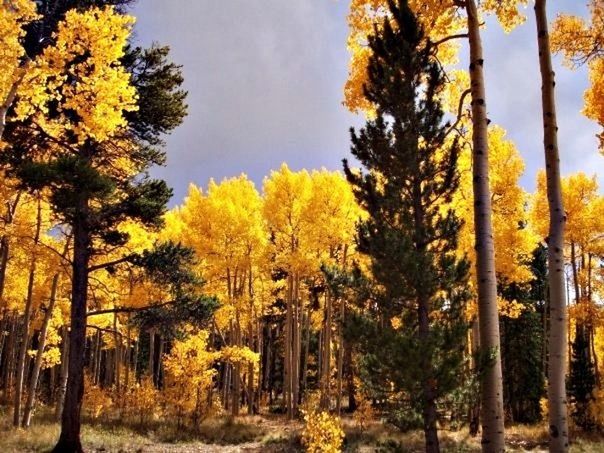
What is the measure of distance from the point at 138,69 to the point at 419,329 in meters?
8.54

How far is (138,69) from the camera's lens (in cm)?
1183

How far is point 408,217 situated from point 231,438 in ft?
35.9

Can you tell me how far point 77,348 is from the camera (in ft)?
33.8

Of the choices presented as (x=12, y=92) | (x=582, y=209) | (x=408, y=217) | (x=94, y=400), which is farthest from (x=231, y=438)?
(x=582, y=209)

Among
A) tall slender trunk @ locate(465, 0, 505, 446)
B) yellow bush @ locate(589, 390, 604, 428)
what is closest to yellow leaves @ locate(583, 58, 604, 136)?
tall slender trunk @ locate(465, 0, 505, 446)

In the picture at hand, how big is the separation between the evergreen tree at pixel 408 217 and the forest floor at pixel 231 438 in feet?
20.8

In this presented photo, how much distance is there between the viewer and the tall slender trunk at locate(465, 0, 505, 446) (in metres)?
5.41

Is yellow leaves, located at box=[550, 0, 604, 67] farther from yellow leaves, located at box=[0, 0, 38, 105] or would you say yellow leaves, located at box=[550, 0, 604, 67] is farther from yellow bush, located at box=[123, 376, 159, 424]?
yellow bush, located at box=[123, 376, 159, 424]

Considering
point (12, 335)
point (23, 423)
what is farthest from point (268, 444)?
point (12, 335)

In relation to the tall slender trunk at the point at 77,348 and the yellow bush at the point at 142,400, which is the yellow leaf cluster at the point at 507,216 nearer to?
the tall slender trunk at the point at 77,348

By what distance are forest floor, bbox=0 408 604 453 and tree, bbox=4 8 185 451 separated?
2.83m

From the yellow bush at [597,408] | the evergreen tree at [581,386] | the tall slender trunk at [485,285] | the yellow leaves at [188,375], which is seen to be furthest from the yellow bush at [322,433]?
the evergreen tree at [581,386]

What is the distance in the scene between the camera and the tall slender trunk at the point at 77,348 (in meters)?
10.0

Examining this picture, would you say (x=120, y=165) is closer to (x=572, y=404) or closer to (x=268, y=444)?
(x=268, y=444)
